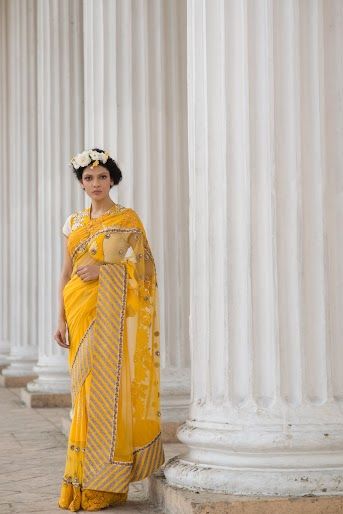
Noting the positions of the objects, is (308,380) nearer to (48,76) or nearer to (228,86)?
(228,86)

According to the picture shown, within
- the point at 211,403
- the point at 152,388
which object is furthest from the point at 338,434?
the point at 152,388

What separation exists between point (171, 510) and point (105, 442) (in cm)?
77

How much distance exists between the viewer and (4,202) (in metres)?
23.9

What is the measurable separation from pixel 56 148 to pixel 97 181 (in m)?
8.17

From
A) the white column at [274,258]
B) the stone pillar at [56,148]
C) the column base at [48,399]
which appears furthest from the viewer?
the stone pillar at [56,148]

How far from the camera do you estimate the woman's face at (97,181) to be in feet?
26.2

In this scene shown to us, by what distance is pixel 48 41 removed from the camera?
52.4 feet

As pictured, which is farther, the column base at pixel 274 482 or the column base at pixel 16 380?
the column base at pixel 16 380

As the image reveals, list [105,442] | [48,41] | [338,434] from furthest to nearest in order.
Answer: [48,41]
[105,442]
[338,434]

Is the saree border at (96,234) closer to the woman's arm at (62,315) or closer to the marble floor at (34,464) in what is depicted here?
the woman's arm at (62,315)

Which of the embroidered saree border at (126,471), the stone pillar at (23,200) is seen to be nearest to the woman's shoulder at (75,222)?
the embroidered saree border at (126,471)

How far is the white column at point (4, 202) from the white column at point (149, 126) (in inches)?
478

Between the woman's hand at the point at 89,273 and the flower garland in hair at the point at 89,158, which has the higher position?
the flower garland in hair at the point at 89,158

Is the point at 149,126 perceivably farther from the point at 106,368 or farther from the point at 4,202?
the point at 4,202
